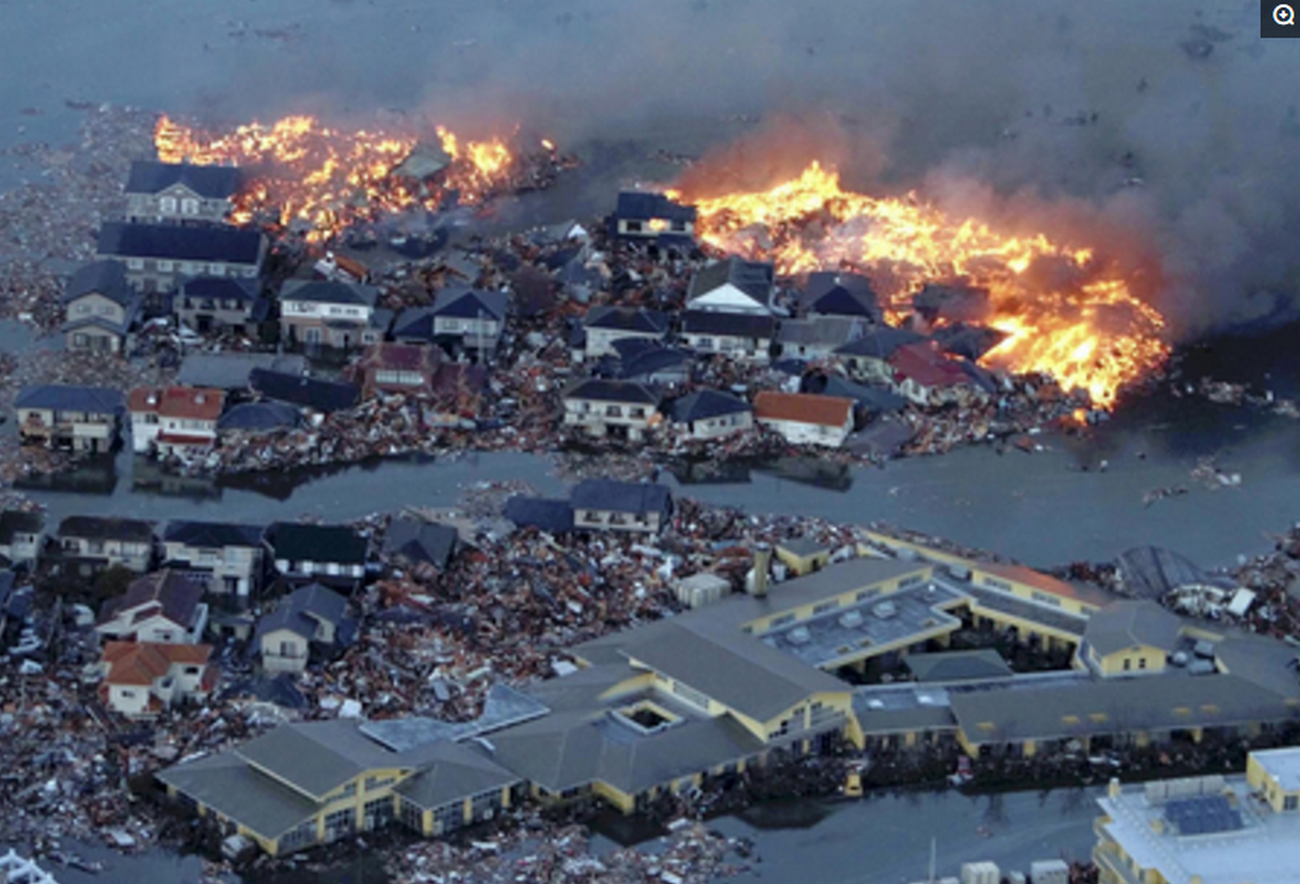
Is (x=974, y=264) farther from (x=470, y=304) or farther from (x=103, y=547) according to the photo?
(x=103, y=547)

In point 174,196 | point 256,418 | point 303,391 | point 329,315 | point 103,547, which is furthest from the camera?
point 174,196

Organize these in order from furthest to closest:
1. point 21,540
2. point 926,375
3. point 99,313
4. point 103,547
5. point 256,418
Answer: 1. point 99,313
2. point 926,375
3. point 256,418
4. point 103,547
5. point 21,540

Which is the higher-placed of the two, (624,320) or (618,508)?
(624,320)

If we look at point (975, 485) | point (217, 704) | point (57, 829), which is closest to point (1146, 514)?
point (975, 485)

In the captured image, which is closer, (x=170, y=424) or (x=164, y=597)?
(x=164, y=597)

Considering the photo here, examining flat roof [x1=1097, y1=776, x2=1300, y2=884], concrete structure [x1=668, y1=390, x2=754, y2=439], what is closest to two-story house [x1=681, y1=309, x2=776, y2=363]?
concrete structure [x1=668, y1=390, x2=754, y2=439]

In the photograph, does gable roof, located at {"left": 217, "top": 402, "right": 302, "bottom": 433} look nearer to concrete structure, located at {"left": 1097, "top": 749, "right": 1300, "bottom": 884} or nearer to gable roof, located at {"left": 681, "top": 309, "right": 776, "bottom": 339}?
gable roof, located at {"left": 681, "top": 309, "right": 776, "bottom": 339}

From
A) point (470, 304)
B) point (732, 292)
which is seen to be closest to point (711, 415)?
point (732, 292)
